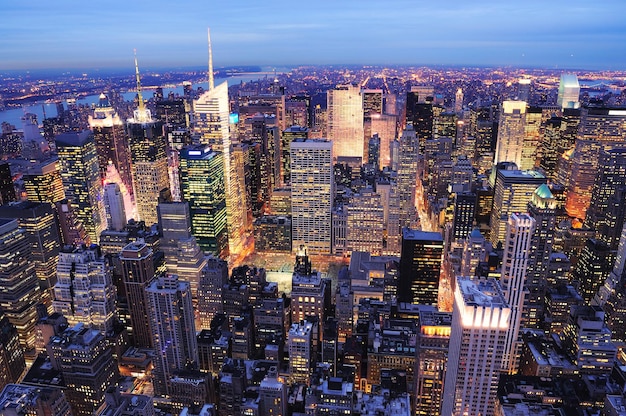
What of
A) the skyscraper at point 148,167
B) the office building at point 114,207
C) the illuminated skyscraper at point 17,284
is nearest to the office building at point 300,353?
the illuminated skyscraper at point 17,284

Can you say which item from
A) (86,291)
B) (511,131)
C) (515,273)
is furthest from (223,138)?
(511,131)

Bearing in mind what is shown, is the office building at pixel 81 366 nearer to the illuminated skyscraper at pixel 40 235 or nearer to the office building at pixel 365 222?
the illuminated skyscraper at pixel 40 235

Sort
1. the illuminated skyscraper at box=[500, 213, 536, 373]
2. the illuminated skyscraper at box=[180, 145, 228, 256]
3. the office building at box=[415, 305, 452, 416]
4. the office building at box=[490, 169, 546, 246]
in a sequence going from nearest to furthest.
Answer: the office building at box=[415, 305, 452, 416] < the illuminated skyscraper at box=[500, 213, 536, 373] < the illuminated skyscraper at box=[180, 145, 228, 256] < the office building at box=[490, 169, 546, 246]

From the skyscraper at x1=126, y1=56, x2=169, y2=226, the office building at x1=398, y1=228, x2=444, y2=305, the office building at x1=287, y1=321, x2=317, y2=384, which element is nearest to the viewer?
the office building at x1=287, y1=321, x2=317, y2=384

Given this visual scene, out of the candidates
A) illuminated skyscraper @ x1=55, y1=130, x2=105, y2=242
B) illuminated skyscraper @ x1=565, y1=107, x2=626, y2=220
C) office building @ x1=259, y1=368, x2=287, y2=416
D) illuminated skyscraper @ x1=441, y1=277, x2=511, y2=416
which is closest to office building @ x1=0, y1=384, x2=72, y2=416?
office building @ x1=259, y1=368, x2=287, y2=416

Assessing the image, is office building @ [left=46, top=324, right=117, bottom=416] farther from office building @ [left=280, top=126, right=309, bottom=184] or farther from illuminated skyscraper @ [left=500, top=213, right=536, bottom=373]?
office building @ [left=280, top=126, right=309, bottom=184]

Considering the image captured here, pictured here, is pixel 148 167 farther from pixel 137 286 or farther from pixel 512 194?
pixel 512 194
